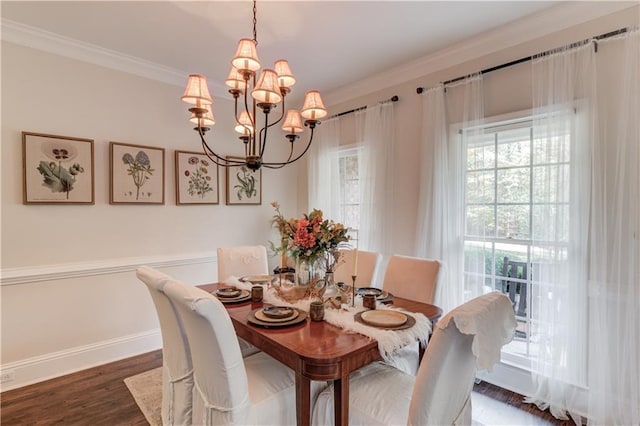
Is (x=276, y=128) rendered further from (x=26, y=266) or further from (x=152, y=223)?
(x=26, y=266)

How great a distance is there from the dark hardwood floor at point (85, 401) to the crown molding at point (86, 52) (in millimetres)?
2712

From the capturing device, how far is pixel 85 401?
2.25 meters

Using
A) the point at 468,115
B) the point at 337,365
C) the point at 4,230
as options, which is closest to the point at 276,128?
the point at 468,115

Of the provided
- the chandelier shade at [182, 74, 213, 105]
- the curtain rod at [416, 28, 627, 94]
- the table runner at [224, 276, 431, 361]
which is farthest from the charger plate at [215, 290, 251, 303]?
the curtain rod at [416, 28, 627, 94]

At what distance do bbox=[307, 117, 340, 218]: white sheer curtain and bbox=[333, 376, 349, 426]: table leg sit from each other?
2.54m

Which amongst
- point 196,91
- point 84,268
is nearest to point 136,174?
point 84,268

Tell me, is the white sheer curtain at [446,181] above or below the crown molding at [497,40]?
below

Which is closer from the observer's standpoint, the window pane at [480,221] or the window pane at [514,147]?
the window pane at [514,147]

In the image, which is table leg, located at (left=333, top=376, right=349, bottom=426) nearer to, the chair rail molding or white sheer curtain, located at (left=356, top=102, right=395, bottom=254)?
white sheer curtain, located at (left=356, top=102, right=395, bottom=254)

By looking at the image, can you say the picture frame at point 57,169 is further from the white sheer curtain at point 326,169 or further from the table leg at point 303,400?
the table leg at point 303,400

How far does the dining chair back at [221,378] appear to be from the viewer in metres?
1.31

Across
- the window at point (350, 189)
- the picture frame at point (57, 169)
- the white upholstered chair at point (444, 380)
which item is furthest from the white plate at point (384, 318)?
the picture frame at point (57, 169)

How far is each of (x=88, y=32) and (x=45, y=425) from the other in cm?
287

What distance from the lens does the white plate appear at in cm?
159
